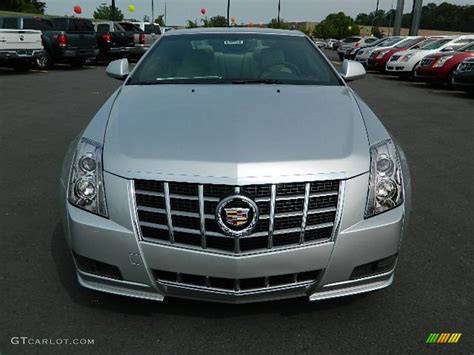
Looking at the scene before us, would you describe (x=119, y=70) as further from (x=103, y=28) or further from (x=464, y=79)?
(x=103, y=28)

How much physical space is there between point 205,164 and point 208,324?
0.96 meters

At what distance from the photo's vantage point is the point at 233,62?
144 inches

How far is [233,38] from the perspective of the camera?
398 centimetres

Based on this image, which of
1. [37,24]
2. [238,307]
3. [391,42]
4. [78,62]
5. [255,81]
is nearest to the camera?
[238,307]

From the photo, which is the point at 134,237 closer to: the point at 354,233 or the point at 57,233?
the point at 354,233

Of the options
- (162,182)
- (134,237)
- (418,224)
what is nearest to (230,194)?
(162,182)

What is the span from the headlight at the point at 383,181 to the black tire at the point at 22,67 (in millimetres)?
17085

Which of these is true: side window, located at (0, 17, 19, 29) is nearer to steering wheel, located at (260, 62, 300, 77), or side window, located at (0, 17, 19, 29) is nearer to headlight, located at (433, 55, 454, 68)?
headlight, located at (433, 55, 454, 68)

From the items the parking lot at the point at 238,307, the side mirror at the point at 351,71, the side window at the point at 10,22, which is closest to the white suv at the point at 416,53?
the parking lot at the point at 238,307

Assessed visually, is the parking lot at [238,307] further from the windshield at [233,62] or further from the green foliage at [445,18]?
the green foliage at [445,18]

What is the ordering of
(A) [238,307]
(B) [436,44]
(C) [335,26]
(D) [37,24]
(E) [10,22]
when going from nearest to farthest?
(A) [238,307] → (E) [10,22] → (D) [37,24] → (B) [436,44] → (C) [335,26]

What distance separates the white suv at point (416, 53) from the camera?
55.3ft

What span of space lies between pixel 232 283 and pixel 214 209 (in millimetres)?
404

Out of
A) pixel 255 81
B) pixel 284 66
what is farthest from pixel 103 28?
pixel 255 81
